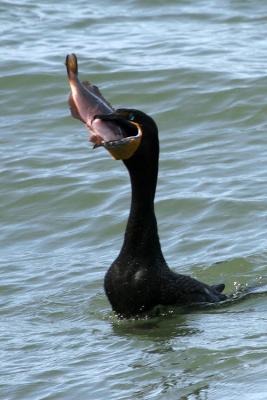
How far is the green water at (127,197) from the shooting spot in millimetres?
7754

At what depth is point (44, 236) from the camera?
37.2ft

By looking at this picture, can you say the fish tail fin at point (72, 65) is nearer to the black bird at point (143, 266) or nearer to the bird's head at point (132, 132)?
the bird's head at point (132, 132)

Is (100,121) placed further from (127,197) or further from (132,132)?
(127,197)

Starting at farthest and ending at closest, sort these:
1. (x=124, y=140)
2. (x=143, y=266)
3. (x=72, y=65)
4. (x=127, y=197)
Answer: (x=127, y=197) < (x=143, y=266) < (x=72, y=65) < (x=124, y=140)

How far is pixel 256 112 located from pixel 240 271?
4.48 m

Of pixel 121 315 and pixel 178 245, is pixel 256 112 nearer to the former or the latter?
pixel 178 245

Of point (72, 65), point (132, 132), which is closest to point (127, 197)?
point (132, 132)

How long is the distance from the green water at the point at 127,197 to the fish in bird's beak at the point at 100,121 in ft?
4.06

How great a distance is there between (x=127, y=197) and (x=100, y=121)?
4.08 m

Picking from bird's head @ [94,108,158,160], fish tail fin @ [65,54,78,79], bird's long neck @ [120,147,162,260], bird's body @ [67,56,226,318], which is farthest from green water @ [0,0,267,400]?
fish tail fin @ [65,54,78,79]

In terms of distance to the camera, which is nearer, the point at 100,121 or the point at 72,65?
the point at 100,121

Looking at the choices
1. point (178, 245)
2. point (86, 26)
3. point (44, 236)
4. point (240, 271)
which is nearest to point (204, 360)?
point (240, 271)

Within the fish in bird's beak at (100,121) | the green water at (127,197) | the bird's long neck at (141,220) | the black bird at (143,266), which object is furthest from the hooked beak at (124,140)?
the green water at (127,197)

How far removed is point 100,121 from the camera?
8008 millimetres
